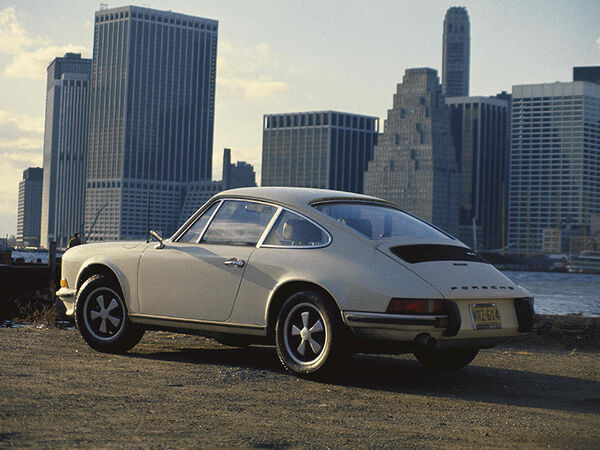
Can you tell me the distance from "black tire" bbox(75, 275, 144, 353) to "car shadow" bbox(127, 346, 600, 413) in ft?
0.62

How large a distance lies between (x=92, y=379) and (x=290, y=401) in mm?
1498

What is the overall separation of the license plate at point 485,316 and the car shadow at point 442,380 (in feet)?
1.58

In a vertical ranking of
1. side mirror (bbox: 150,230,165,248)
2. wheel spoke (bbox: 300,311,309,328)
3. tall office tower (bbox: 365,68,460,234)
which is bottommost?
wheel spoke (bbox: 300,311,309,328)

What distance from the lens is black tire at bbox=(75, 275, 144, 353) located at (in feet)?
25.7

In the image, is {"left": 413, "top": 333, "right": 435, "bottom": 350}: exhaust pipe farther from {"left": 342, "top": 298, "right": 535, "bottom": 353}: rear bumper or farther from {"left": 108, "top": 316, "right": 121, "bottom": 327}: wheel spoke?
{"left": 108, "top": 316, "right": 121, "bottom": 327}: wheel spoke

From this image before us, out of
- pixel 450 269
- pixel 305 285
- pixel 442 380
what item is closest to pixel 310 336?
pixel 305 285

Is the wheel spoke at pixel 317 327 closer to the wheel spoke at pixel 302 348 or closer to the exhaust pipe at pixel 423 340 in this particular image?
the wheel spoke at pixel 302 348

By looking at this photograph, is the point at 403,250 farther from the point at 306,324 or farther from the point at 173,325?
the point at 173,325

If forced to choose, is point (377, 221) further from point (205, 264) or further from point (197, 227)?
point (197, 227)

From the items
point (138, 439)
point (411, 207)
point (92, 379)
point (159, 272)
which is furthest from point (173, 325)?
point (411, 207)

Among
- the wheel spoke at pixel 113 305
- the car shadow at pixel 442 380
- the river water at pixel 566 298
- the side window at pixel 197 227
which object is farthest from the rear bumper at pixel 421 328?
the river water at pixel 566 298

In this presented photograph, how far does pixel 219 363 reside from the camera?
7.41 meters

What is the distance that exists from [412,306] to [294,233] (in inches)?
49.5

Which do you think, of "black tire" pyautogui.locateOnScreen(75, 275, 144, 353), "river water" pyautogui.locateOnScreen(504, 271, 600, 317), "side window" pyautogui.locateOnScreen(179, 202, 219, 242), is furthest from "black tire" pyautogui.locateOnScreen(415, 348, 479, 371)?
"river water" pyautogui.locateOnScreen(504, 271, 600, 317)
